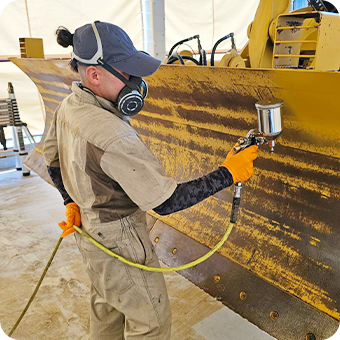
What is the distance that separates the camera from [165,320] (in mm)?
1417

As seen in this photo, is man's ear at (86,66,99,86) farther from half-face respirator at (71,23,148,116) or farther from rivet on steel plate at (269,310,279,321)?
rivet on steel plate at (269,310,279,321)

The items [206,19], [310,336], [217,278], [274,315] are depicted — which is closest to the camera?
[310,336]

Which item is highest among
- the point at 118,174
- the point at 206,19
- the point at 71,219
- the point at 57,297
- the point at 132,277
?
the point at 206,19

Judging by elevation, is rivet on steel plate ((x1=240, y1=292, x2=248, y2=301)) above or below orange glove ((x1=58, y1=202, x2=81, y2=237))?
below

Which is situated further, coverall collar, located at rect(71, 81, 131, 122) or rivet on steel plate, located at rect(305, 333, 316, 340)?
rivet on steel plate, located at rect(305, 333, 316, 340)

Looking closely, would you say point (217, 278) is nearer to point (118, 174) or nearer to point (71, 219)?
point (71, 219)

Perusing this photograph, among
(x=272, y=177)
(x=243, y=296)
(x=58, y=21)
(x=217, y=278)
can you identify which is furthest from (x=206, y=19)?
(x=243, y=296)

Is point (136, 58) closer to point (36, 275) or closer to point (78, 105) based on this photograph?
point (78, 105)

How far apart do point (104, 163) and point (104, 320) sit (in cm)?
78

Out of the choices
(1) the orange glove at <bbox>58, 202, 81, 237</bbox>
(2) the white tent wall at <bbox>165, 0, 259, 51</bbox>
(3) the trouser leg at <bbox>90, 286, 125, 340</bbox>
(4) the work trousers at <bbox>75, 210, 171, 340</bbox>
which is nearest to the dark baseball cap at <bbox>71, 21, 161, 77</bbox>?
(4) the work trousers at <bbox>75, 210, 171, 340</bbox>

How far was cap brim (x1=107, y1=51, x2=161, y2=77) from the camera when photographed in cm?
123

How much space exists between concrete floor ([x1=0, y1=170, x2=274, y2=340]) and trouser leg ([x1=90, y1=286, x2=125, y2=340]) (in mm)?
342

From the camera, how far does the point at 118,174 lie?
1167 millimetres

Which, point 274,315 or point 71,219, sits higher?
point 71,219
